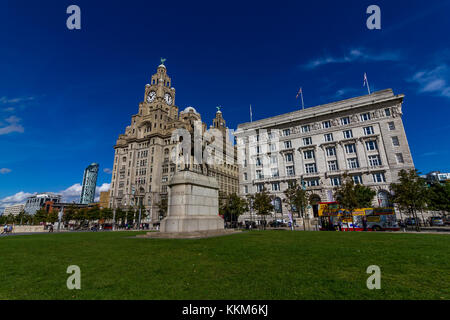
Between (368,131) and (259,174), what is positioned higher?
(368,131)

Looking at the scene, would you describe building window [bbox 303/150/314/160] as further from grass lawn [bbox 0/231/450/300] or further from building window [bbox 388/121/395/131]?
grass lawn [bbox 0/231/450/300]

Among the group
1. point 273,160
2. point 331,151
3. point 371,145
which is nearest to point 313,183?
point 331,151

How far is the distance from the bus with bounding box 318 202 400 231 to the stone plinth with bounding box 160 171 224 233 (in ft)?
82.6

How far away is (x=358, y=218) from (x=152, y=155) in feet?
255

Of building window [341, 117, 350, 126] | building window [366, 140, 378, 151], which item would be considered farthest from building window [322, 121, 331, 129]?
building window [366, 140, 378, 151]

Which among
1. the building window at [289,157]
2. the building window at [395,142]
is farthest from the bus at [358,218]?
the building window at [395,142]

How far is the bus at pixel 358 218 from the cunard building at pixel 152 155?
192 ft

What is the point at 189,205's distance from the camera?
1814 cm

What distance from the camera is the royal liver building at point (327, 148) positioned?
51781mm

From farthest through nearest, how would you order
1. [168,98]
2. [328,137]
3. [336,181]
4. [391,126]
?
[168,98], [328,137], [336,181], [391,126]

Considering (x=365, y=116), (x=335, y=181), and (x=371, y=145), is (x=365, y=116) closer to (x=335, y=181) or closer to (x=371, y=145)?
(x=371, y=145)

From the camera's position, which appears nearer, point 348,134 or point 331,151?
point 348,134

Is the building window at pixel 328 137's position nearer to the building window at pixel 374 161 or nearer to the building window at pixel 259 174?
the building window at pixel 374 161

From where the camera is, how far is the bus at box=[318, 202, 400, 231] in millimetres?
31938
